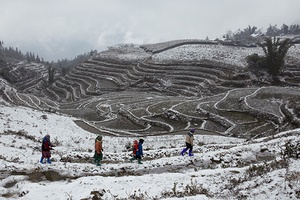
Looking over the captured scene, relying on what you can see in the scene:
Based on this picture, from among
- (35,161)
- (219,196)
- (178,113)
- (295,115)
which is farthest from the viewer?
(178,113)

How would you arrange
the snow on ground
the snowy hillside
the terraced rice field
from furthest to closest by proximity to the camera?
the snow on ground → the terraced rice field → the snowy hillside

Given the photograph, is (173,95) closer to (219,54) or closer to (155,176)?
(219,54)

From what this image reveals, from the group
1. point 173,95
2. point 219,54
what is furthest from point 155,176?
point 219,54

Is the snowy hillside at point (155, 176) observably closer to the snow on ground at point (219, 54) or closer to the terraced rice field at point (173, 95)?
the terraced rice field at point (173, 95)

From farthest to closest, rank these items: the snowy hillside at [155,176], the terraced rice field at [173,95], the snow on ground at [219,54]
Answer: the snow on ground at [219,54] < the terraced rice field at [173,95] < the snowy hillside at [155,176]

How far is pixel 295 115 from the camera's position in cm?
4016

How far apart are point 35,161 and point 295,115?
125 ft

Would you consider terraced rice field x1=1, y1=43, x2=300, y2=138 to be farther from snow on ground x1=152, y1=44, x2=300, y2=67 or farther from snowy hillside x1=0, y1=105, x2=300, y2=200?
snowy hillside x1=0, y1=105, x2=300, y2=200

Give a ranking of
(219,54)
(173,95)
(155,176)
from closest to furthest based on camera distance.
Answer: (155,176) → (173,95) → (219,54)

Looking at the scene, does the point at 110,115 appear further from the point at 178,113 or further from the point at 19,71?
the point at 19,71

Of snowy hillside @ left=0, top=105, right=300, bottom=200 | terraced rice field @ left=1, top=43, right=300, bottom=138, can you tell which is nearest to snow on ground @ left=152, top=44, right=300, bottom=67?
terraced rice field @ left=1, top=43, right=300, bottom=138

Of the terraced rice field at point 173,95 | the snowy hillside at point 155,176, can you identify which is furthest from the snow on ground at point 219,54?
the snowy hillside at point 155,176

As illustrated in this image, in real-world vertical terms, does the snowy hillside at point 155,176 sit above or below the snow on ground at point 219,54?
below

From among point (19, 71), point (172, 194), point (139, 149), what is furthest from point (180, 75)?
point (19, 71)
